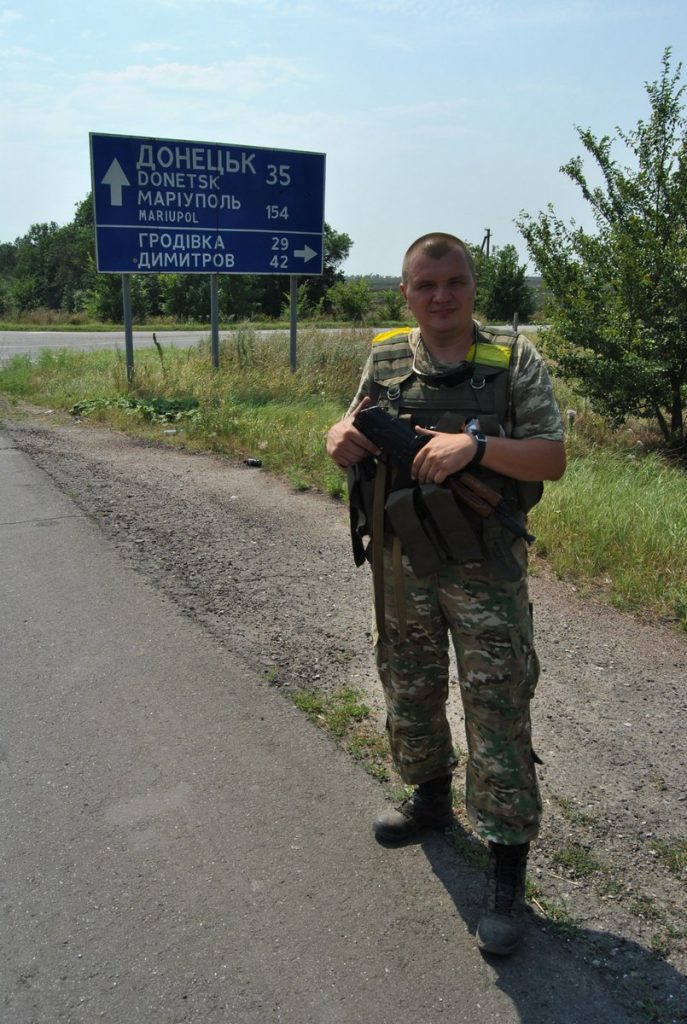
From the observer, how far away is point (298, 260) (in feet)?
41.3

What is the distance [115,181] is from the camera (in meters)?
11.3

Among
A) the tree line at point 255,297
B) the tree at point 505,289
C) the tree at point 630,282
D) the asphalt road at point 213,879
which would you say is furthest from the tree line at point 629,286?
the tree at point 505,289

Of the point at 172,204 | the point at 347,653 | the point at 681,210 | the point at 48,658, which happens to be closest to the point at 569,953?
the point at 347,653

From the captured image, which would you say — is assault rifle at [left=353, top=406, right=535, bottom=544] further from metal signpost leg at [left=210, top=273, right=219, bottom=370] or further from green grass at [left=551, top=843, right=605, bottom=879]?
metal signpost leg at [left=210, top=273, right=219, bottom=370]

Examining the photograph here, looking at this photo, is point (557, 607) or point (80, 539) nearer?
point (557, 607)

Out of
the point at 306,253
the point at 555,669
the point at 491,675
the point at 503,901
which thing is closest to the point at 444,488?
the point at 491,675

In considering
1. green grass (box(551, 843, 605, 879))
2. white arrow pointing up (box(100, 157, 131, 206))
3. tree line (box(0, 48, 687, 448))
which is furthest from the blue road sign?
green grass (box(551, 843, 605, 879))

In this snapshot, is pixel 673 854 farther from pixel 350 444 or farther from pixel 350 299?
pixel 350 299

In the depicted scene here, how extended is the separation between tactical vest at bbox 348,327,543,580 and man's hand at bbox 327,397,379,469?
6 cm

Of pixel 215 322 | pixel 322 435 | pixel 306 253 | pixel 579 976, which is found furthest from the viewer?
pixel 215 322

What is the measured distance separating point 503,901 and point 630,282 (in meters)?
7.72

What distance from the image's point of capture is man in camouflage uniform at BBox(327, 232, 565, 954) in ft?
7.63

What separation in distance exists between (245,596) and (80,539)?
1705 mm

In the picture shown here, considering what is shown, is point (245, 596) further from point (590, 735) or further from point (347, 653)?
point (590, 735)
